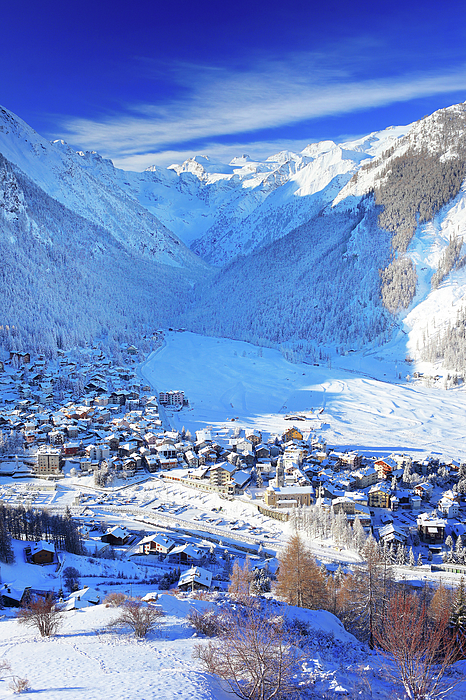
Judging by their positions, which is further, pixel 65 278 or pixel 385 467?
pixel 65 278

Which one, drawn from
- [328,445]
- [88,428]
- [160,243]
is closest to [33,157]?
[160,243]

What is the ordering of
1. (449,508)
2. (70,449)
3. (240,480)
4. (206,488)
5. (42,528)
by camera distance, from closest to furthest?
(42,528)
(449,508)
(206,488)
(240,480)
(70,449)

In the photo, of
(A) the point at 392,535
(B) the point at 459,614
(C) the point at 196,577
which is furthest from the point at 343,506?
(B) the point at 459,614

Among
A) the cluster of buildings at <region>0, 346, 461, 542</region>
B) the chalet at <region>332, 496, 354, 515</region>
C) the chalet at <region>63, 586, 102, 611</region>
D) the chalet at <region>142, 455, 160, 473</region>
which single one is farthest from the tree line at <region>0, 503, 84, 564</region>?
the chalet at <region>332, 496, 354, 515</region>

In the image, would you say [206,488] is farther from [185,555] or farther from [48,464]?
[48,464]

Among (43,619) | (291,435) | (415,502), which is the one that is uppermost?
(43,619)

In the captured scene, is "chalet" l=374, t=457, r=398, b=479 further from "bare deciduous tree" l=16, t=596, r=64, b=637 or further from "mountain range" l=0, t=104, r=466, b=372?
"mountain range" l=0, t=104, r=466, b=372
